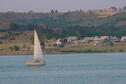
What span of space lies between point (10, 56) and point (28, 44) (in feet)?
22.4

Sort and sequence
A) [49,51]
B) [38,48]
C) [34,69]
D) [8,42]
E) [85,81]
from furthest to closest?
[8,42] < [49,51] < [38,48] < [34,69] < [85,81]

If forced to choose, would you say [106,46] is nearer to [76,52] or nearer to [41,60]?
[76,52]

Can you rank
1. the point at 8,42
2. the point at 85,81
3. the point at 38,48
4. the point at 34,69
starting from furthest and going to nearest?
the point at 8,42 < the point at 38,48 < the point at 34,69 < the point at 85,81

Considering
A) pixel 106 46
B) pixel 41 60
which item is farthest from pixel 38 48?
pixel 106 46

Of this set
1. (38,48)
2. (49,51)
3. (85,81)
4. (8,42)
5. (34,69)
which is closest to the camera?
(85,81)

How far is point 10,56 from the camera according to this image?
15400cm

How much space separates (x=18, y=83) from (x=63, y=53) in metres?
91.3

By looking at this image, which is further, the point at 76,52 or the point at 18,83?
the point at 76,52

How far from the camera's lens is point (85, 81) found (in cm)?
6128

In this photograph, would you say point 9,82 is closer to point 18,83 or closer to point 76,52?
point 18,83

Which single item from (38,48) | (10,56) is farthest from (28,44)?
(38,48)

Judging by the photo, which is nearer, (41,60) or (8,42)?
(41,60)

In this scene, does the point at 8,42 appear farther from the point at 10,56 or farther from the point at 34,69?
the point at 34,69

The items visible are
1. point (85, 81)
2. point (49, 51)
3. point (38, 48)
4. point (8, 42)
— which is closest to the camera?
point (85, 81)
